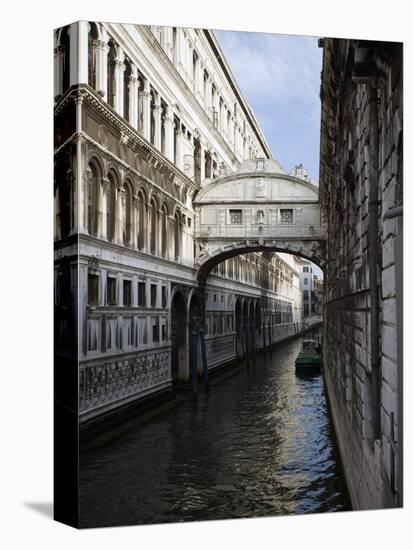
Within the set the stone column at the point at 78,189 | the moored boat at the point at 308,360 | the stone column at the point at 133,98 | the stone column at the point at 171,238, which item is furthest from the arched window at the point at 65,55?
the moored boat at the point at 308,360

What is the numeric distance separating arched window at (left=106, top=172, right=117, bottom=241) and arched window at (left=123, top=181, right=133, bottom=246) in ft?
0.87

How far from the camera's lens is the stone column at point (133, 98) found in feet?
28.2

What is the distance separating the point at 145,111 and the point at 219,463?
13.7 feet

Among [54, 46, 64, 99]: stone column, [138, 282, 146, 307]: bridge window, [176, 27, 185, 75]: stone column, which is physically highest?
[176, 27, 185, 75]: stone column

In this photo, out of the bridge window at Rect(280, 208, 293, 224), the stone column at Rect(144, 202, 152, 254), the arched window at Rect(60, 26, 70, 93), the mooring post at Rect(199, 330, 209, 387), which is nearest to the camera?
the arched window at Rect(60, 26, 70, 93)

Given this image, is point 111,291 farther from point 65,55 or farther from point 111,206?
point 65,55

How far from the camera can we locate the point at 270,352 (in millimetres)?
10734

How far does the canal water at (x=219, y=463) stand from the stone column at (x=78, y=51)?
343 centimetres

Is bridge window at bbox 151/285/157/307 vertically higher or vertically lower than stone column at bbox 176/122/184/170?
lower

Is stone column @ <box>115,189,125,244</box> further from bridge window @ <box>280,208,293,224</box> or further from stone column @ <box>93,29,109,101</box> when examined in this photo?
bridge window @ <box>280,208,293,224</box>

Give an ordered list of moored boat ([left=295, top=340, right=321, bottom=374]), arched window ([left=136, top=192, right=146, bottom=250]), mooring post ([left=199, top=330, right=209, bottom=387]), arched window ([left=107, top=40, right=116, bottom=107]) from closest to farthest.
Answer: arched window ([left=107, top=40, right=116, bottom=107]), arched window ([left=136, top=192, right=146, bottom=250]), mooring post ([left=199, top=330, right=209, bottom=387]), moored boat ([left=295, top=340, right=321, bottom=374])

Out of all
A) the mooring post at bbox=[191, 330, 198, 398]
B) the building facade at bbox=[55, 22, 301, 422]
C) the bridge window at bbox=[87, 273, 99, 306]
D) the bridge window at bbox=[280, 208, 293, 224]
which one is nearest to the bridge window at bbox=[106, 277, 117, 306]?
the building facade at bbox=[55, 22, 301, 422]

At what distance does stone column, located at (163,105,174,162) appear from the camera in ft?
30.4

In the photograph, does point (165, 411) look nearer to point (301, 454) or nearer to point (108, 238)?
point (301, 454)
